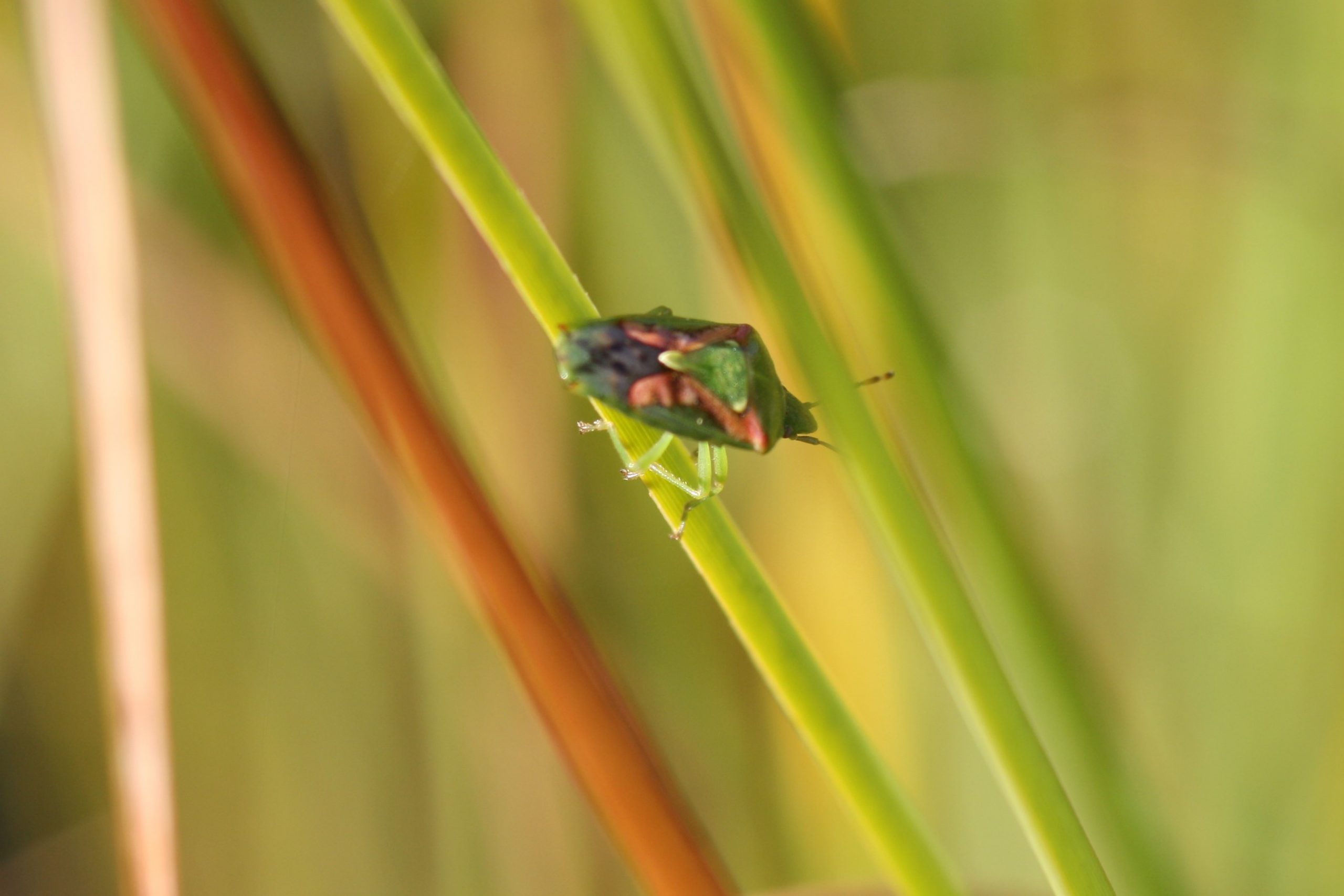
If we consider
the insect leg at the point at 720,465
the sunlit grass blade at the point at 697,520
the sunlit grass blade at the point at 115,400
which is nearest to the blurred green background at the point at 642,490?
the sunlit grass blade at the point at 115,400

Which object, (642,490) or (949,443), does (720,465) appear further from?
(642,490)

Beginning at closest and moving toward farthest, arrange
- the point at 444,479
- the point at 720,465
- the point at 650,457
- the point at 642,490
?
the point at 444,479
the point at 650,457
the point at 720,465
the point at 642,490

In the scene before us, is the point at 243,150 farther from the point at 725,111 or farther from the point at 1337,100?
the point at 1337,100

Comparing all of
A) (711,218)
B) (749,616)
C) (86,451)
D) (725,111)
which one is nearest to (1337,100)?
(725,111)

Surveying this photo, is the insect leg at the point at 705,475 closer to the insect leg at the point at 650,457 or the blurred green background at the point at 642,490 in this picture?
the insect leg at the point at 650,457

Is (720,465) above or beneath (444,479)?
beneath

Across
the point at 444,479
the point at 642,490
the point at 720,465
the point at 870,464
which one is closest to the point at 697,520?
the point at 870,464

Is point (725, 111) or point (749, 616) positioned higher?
point (725, 111)

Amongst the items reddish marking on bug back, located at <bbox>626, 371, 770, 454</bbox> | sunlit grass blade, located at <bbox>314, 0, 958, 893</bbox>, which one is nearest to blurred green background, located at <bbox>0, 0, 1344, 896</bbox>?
reddish marking on bug back, located at <bbox>626, 371, 770, 454</bbox>
